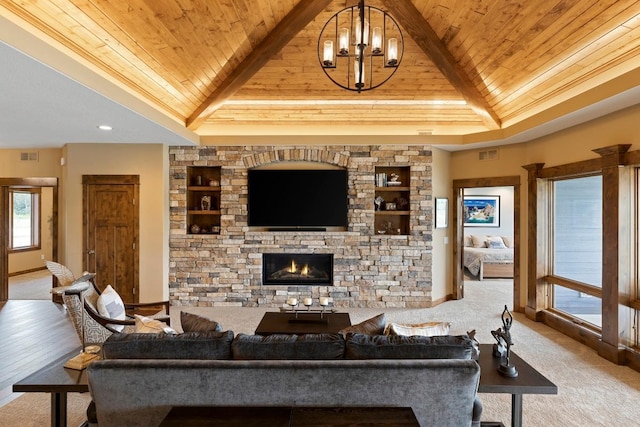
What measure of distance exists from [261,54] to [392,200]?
10.8 feet

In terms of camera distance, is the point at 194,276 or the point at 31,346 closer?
the point at 31,346

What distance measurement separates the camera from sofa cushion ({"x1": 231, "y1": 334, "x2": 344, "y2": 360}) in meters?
2.09

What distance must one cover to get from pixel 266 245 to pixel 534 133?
445 centimetres

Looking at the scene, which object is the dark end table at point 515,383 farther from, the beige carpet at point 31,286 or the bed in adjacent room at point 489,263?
the beige carpet at point 31,286

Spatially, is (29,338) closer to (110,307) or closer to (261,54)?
(110,307)

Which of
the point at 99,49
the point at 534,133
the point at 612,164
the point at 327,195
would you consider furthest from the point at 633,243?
the point at 99,49

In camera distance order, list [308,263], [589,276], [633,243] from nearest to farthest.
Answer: [633,243], [589,276], [308,263]

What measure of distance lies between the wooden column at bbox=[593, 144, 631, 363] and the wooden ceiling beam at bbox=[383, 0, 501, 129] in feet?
5.70

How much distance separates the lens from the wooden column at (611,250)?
3.85 metres

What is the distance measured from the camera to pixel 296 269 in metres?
6.20

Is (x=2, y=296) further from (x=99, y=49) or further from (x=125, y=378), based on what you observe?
(x=125, y=378)

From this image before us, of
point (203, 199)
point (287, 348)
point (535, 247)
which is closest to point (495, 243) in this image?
point (535, 247)

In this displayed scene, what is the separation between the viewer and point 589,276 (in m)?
4.63

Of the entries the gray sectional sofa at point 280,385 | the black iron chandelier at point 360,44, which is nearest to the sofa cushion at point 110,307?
the gray sectional sofa at point 280,385
